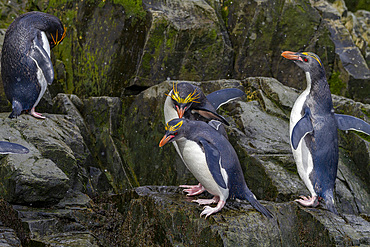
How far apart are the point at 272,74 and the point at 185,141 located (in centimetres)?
449

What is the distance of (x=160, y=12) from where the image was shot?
21.9 ft

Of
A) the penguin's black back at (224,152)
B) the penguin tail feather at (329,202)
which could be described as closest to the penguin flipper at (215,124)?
the penguin's black back at (224,152)

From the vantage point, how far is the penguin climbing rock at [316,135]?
422 cm

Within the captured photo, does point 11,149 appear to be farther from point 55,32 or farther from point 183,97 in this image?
point 55,32

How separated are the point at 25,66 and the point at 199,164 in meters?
2.59

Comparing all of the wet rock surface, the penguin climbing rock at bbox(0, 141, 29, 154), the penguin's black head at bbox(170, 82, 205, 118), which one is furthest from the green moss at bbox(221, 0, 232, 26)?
the penguin climbing rock at bbox(0, 141, 29, 154)

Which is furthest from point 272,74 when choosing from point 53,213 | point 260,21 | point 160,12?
point 53,213

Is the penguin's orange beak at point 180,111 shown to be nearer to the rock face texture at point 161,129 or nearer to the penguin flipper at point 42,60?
the rock face texture at point 161,129

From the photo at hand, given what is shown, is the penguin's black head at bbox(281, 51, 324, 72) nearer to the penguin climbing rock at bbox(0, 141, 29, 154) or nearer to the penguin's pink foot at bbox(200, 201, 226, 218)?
the penguin's pink foot at bbox(200, 201, 226, 218)

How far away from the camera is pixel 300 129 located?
424 cm

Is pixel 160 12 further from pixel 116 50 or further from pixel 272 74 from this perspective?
pixel 272 74

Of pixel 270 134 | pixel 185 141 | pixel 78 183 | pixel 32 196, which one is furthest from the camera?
pixel 270 134

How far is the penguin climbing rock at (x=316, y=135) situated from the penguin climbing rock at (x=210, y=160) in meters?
0.85

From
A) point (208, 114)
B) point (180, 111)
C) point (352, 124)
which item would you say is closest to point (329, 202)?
point (352, 124)
